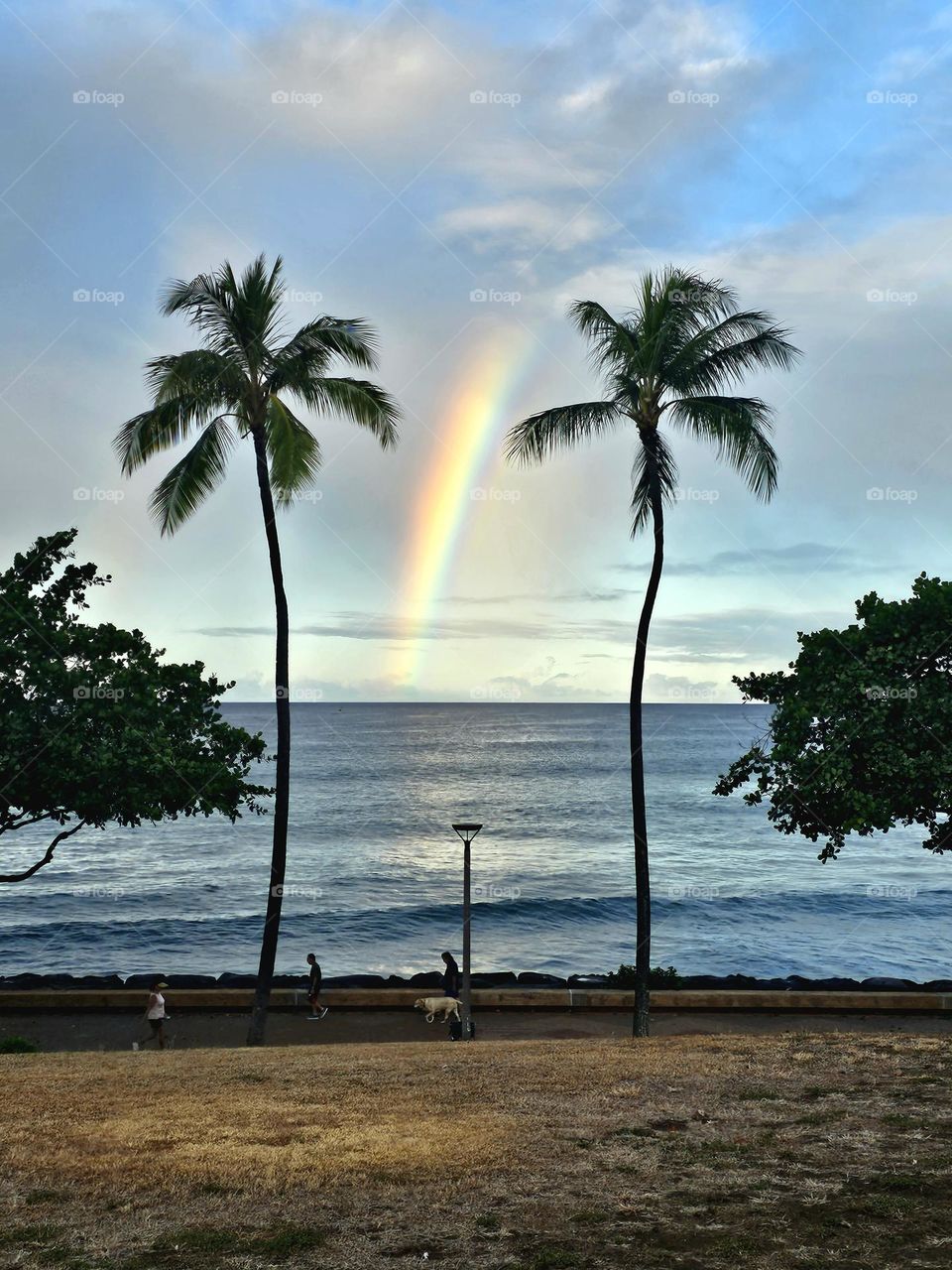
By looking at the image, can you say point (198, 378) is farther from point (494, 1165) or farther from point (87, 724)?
point (494, 1165)

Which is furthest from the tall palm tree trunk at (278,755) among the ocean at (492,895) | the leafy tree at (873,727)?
the ocean at (492,895)

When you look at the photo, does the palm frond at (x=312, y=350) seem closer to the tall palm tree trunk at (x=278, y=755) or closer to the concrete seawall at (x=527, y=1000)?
the tall palm tree trunk at (x=278, y=755)

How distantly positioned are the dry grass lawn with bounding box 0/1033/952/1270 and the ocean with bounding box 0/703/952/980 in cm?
3002

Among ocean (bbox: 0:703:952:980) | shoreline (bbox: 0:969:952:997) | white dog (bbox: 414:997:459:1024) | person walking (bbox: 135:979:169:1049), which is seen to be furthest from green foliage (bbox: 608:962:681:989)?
ocean (bbox: 0:703:952:980)

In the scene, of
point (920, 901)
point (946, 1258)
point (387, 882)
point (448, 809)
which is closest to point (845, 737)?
point (946, 1258)

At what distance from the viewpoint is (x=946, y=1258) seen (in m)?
7.05

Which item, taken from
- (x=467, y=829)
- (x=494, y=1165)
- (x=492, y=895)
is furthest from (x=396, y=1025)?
(x=492, y=895)

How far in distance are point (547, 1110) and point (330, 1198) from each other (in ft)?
11.0

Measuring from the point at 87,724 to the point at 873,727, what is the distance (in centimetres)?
1620

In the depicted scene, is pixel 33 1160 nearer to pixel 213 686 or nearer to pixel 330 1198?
pixel 330 1198

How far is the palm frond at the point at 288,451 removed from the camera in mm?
22312

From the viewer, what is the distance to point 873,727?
21.4m

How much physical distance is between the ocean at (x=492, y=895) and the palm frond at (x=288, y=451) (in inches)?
965

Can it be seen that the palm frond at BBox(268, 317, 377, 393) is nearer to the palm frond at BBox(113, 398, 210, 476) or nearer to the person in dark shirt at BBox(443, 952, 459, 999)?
the palm frond at BBox(113, 398, 210, 476)
